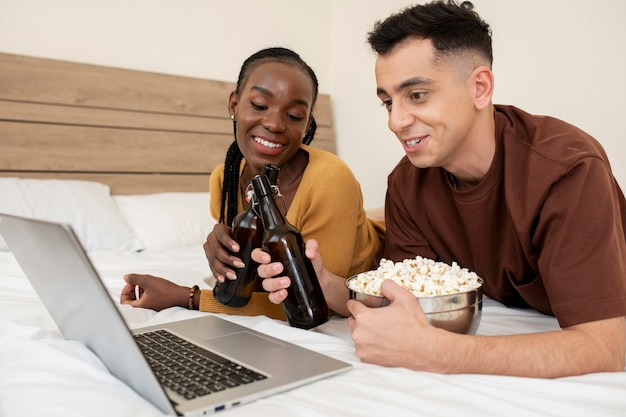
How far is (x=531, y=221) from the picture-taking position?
106 centimetres

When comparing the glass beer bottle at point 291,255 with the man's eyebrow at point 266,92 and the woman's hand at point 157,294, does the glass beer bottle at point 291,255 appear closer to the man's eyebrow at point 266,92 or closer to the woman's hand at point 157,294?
→ the woman's hand at point 157,294

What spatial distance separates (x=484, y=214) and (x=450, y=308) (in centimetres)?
37

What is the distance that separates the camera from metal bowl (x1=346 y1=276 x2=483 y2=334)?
0.91 meters

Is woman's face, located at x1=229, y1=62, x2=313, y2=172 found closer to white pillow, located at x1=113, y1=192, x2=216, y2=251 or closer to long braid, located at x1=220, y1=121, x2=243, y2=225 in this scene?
long braid, located at x1=220, y1=121, x2=243, y2=225

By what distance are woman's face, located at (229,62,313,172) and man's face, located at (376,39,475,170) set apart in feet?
1.08

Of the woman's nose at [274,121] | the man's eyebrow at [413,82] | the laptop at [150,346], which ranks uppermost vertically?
the man's eyebrow at [413,82]

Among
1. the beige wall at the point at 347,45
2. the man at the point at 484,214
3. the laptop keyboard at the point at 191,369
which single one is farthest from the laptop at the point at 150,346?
the beige wall at the point at 347,45

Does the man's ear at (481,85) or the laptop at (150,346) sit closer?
the laptop at (150,346)

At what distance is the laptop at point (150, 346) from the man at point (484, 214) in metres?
0.14

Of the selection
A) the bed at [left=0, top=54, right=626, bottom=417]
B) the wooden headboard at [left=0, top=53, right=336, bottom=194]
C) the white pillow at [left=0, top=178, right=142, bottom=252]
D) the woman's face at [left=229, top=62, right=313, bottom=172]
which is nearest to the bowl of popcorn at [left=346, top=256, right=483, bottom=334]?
the bed at [left=0, top=54, right=626, bottom=417]

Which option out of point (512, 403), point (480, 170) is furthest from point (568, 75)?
point (512, 403)

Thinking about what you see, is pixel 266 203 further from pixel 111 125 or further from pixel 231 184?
pixel 111 125

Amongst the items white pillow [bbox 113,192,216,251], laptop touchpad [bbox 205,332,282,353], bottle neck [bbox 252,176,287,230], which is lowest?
white pillow [bbox 113,192,216,251]

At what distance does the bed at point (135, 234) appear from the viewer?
2.34 ft
